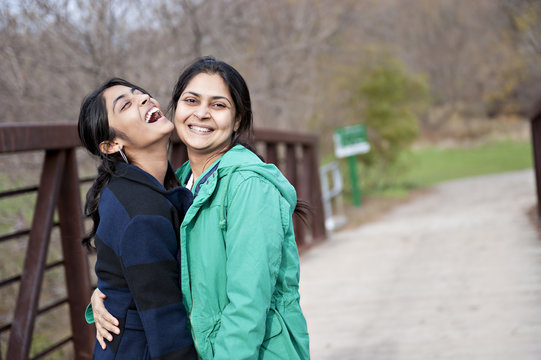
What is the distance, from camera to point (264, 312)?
1.60 meters

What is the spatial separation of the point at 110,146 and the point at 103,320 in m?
0.49

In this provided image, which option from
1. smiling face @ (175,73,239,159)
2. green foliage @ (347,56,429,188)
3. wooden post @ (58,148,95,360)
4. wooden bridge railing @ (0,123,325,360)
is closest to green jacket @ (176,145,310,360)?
smiling face @ (175,73,239,159)

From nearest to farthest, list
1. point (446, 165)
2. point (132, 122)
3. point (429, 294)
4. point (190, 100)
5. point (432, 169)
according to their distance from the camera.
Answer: point (132, 122), point (190, 100), point (429, 294), point (432, 169), point (446, 165)

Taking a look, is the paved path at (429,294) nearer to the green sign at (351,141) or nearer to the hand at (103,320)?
the hand at (103,320)

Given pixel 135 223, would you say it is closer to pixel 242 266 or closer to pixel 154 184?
pixel 154 184

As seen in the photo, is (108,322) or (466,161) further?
(466,161)


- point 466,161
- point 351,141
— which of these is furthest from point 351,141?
point 466,161

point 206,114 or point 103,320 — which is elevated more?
point 206,114

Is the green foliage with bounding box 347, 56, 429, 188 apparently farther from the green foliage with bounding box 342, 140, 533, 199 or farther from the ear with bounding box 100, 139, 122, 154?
the ear with bounding box 100, 139, 122, 154

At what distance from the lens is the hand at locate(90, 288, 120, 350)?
171cm

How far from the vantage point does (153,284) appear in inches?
62.7

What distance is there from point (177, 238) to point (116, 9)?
213 inches

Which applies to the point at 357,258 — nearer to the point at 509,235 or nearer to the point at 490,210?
the point at 509,235

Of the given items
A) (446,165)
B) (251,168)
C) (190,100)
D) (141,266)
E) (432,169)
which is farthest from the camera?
(446,165)
